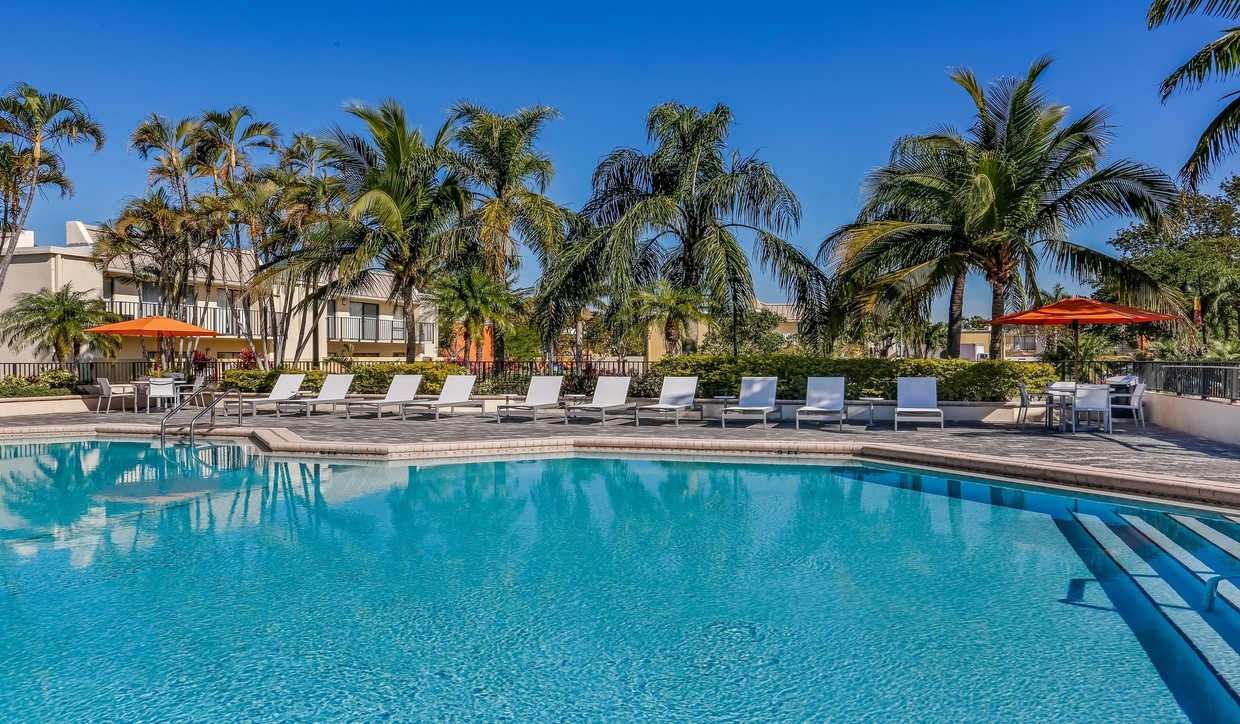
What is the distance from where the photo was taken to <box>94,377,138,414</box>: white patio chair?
18.4m

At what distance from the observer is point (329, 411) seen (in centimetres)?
1883

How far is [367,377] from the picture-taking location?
1992 cm

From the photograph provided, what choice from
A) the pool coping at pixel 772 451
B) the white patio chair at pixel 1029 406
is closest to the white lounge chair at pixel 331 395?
the pool coping at pixel 772 451

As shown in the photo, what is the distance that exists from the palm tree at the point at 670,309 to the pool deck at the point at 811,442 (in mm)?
3092

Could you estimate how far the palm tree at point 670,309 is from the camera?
58.2 feet

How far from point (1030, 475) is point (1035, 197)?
787 cm

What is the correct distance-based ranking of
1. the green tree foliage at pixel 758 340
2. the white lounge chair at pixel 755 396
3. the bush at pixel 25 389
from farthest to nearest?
the green tree foliage at pixel 758 340, the bush at pixel 25 389, the white lounge chair at pixel 755 396

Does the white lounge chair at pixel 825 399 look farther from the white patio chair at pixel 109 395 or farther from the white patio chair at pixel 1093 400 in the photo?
the white patio chair at pixel 109 395

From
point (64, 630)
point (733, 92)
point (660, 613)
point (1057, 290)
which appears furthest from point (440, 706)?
point (1057, 290)

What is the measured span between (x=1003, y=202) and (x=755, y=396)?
224 inches

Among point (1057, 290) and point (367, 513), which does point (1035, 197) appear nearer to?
point (367, 513)

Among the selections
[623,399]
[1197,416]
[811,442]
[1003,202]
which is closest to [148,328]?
[623,399]

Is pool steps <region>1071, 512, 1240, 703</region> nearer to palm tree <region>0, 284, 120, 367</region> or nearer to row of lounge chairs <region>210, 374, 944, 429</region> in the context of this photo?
row of lounge chairs <region>210, 374, 944, 429</region>

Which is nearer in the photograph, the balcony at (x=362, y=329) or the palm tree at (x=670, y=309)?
the palm tree at (x=670, y=309)
